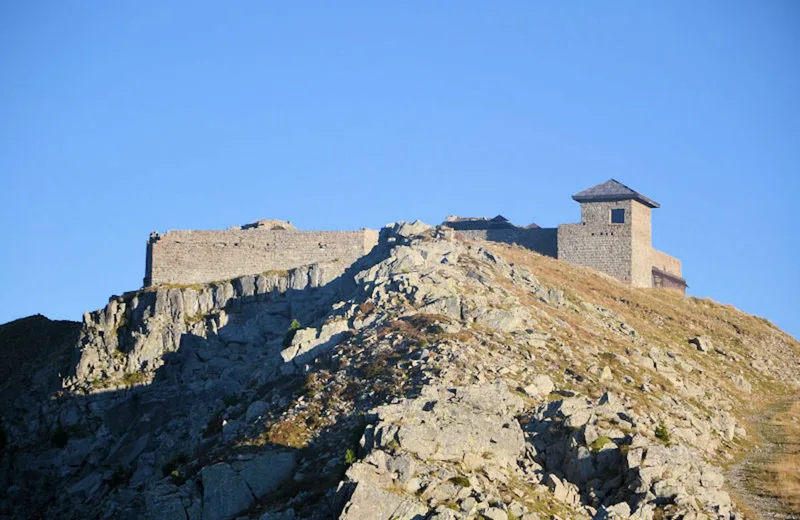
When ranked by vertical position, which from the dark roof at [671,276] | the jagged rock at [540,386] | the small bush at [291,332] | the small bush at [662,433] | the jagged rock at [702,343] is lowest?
the small bush at [662,433]

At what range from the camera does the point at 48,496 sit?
163 feet

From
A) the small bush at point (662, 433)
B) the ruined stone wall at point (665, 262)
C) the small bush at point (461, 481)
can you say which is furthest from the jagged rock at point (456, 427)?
the ruined stone wall at point (665, 262)

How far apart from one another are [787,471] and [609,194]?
33.6 meters

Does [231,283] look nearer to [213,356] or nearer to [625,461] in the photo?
[213,356]

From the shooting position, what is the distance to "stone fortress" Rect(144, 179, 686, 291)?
60.2m

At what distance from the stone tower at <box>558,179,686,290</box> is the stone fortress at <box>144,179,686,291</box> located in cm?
6

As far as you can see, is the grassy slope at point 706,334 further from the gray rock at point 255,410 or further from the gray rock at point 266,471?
the gray rock at point 266,471

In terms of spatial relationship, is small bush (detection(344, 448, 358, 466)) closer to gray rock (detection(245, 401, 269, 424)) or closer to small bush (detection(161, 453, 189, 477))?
gray rock (detection(245, 401, 269, 424))

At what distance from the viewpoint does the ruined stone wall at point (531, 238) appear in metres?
74.3

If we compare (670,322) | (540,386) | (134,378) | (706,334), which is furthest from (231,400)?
(706,334)

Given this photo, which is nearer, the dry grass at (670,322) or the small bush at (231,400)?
the small bush at (231,400)

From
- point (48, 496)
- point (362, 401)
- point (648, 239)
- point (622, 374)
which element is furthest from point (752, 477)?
point (648, 239)

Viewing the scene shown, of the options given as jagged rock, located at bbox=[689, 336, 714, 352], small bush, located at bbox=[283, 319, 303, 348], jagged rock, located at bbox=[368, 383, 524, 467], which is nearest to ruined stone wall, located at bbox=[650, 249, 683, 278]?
jagged rock, located at bbox=[689, 336, 714, 352]

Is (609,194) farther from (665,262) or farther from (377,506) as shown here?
(377,506)
